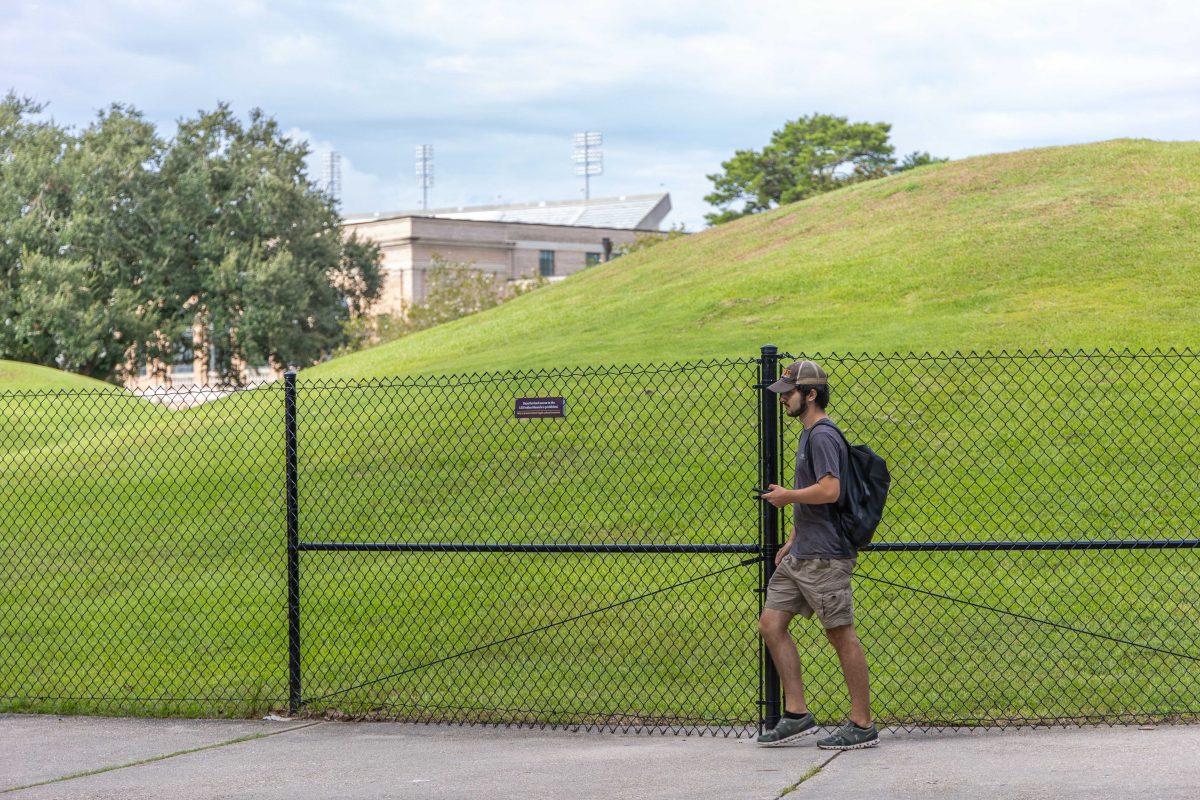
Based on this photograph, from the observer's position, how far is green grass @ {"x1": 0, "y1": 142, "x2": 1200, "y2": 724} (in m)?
9.20

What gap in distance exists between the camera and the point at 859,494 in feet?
22.2

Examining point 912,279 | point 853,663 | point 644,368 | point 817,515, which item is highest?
point 912,279

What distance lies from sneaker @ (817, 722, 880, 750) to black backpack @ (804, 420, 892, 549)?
92cm

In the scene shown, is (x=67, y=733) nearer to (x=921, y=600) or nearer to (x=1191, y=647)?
(x=921, y=600)

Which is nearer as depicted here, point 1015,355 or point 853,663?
point 853,663

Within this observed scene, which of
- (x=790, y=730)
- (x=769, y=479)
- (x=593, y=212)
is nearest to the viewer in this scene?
(x=790, y=730)

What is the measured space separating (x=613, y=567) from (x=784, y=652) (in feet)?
16.5

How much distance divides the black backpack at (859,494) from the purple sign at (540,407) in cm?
148

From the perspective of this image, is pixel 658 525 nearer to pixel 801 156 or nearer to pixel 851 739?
pixel 851 739

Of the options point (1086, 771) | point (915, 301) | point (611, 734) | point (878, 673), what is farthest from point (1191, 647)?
point (915, 301)

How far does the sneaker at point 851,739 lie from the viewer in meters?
6.82

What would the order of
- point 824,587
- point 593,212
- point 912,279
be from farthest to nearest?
point 593,212, point 912,279, point 824,587

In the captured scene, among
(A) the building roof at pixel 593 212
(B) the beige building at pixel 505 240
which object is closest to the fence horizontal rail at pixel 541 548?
(B) the beige building at pixel 505 240

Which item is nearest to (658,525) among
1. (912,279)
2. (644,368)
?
(644,368)
